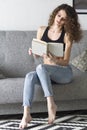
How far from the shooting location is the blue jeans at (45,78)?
2730 mm

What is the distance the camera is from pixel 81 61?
3449 millimetres

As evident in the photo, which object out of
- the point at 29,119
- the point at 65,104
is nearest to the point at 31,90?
the point at 29,119

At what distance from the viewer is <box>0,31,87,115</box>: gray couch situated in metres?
2.86

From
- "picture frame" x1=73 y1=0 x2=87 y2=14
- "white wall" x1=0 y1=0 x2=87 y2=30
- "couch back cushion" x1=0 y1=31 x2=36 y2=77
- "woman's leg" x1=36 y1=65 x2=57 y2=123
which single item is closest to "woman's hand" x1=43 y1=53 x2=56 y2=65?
"woman's leg" x1=36 y1=65 x2=57 y2=123

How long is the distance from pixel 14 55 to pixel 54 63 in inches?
25.1

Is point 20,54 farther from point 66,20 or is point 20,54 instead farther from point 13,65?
point 66,20

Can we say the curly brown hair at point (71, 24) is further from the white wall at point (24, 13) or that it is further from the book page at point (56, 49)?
the white wall at point (24, 13)

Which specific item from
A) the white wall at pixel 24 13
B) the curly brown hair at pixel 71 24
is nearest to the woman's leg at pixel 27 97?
the curly brown hair at pixel 71 24

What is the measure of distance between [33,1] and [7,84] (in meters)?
1.22

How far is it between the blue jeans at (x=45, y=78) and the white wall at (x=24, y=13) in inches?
37.8

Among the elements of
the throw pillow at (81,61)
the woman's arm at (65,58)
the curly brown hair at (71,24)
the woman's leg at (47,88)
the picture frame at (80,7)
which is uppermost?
the picture frame at (80,7)

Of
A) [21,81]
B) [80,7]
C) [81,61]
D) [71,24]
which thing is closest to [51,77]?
[21,81]

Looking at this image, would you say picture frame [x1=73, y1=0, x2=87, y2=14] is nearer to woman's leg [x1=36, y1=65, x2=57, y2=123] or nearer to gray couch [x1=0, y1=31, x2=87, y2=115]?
gray couch [x1=0, y1=31, x2=87, y2=115]

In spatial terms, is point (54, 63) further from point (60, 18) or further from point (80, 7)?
point (80, 7)
